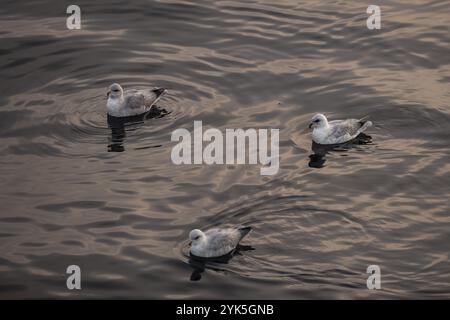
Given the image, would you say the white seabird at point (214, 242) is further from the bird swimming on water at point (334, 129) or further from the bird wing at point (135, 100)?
the bird wing at point (135, 100)

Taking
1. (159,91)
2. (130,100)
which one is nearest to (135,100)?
(130,100)

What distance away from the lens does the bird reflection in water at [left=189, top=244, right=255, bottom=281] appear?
18.5m

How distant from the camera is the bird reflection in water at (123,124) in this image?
2308cm

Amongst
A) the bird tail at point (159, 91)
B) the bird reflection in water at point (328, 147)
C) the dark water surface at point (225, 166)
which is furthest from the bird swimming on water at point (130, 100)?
the bird reflection in water at point (328, 147)

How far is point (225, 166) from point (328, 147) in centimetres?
279

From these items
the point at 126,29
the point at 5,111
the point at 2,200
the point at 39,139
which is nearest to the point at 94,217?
the point at 2,200

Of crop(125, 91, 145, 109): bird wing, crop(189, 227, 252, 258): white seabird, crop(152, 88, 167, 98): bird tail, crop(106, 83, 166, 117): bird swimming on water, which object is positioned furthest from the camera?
crop(152, 88, 167, 98): bird tail

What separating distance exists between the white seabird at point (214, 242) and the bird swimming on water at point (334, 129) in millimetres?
5112

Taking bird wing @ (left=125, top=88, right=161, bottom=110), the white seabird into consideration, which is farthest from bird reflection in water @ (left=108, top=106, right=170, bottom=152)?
the white seabird

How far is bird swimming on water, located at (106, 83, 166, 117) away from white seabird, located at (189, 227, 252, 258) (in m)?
6.51

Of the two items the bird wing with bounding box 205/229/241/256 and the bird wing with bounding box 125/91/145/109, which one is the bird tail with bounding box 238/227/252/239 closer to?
the bird wing with bounding box 205/229/241/256

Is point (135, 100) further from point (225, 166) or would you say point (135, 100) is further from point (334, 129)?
point (334, 129)
